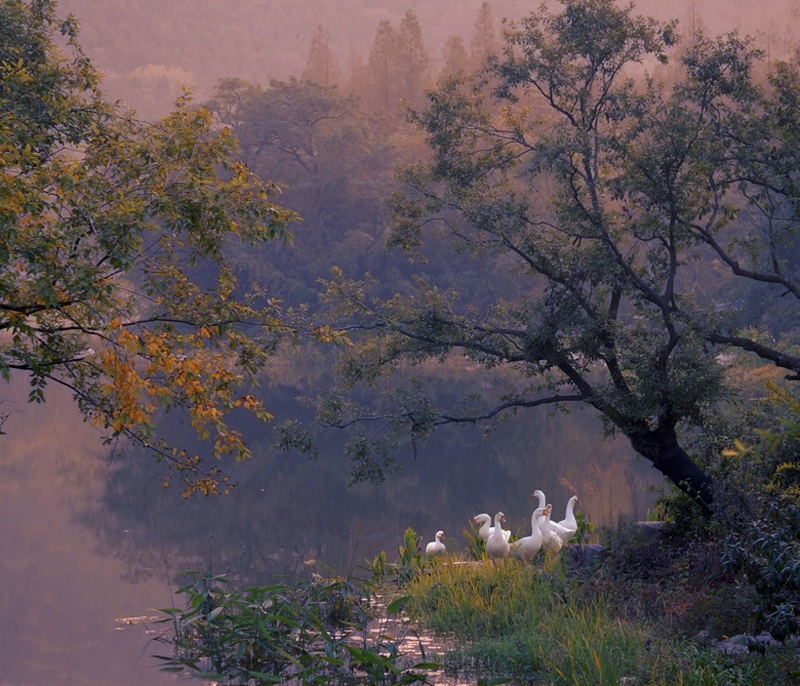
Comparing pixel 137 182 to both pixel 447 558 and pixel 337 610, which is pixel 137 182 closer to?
pixel 337 610

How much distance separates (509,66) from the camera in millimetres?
10719

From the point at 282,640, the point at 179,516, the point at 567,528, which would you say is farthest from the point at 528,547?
the point at 179,516

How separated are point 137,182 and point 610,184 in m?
5.56

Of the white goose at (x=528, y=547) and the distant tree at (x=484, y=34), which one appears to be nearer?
the white goose at (x=528, y=547)

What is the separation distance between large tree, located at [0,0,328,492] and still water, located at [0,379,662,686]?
5.06ft

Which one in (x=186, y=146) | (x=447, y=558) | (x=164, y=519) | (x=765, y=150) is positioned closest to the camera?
(x=186, y=146)

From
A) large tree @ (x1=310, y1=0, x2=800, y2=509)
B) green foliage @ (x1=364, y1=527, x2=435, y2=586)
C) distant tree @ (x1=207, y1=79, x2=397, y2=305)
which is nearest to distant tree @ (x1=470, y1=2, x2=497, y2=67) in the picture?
distant tree @ (x1=207, y1=79, x2=397, y2=305)

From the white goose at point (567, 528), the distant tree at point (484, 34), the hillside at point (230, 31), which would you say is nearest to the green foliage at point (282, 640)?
the white goose at point (567, 528)

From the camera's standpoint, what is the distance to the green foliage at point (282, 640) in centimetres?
710

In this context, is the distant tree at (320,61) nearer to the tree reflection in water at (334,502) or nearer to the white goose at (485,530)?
the tree reflection in water at (334,502)

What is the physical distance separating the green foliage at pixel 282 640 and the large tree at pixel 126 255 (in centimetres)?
157

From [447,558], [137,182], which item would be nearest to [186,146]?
[137,182]

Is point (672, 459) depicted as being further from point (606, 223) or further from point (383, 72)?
point (383, 72)

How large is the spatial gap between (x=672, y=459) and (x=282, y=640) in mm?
4588
